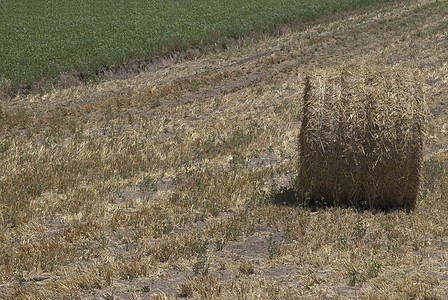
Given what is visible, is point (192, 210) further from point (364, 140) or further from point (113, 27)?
point (113, 27)

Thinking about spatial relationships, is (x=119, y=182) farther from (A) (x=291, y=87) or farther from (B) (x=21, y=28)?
(B) (x=21, y=28)

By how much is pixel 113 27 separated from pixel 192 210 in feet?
59.9

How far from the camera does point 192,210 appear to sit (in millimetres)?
8930

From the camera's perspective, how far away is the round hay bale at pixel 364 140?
27.8 feet

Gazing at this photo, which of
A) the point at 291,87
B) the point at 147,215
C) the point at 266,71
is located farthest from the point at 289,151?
the point at 266,71

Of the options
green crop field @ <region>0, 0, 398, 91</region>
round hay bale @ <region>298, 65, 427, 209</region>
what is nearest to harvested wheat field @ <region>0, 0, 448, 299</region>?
round hay bale @ <region>298, 65, 427, 209</region>

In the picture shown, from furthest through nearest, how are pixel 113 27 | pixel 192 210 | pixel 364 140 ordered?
pixel 113 27 < pixel 192 210 < pixel 364 140

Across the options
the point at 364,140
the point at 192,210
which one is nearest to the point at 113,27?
the point at 192,210

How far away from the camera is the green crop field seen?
21.0 meters

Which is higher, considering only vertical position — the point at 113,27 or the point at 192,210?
the point at 113,27

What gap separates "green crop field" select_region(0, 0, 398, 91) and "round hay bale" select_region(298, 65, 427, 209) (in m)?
12.9

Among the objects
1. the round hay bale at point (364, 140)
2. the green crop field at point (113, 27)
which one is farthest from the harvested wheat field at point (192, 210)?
the green crop field at point (113, 27)

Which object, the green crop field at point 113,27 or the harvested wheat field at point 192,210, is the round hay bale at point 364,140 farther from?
the green crop field at point 113,27

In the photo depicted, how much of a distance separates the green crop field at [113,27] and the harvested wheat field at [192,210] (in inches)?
126
